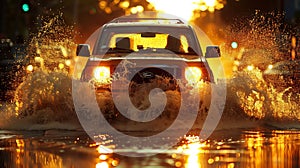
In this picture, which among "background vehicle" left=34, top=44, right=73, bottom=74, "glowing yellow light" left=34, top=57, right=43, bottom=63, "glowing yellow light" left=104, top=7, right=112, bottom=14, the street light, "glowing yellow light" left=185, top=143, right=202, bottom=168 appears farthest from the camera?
"glowing yellow light" left=104, top=7, right=112, bottom=14

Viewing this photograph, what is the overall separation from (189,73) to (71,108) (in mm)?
1779

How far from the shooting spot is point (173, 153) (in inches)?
365

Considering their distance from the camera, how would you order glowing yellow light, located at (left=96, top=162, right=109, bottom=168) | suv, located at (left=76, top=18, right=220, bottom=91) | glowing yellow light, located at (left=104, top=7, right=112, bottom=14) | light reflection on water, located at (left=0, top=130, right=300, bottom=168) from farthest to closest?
glowing yellow light, located at (left=104, top=7, right=112, bottom=14)
suv, located at (left=76, top=18, right=220, bottom=91)
light reflection on water, located at (left=0, top=130, right=300, bottom=168)
glowing yellow light, located at (left=96, top=162, right=109, bottom=168)

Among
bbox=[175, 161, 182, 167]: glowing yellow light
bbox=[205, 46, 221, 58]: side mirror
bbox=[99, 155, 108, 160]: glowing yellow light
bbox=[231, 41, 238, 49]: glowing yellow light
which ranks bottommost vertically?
bbox=[175, 161, 182, 167]: glowing yellow light

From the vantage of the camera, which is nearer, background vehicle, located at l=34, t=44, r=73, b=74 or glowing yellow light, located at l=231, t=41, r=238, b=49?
background vehicle, located at l=34, t=44, r=73, b=74

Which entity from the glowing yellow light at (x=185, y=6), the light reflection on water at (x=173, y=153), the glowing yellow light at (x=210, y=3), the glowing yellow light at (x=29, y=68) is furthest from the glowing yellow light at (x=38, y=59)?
the glowing yellow light at (x=210, y=3)

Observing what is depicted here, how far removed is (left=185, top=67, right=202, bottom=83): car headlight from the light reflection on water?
1.19 meters

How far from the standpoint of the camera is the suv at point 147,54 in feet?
39.1

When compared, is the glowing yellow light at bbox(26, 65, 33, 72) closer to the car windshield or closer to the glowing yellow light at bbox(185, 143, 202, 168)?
the car windshield

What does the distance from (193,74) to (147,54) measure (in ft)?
2.86

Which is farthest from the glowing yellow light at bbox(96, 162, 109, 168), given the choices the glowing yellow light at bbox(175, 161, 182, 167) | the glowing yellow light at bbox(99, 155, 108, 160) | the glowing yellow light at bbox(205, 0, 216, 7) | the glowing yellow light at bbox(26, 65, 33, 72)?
the glowing yellow light at bbox(205, 0, 216, 7)

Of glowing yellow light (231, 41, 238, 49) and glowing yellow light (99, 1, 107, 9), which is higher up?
glowing yellow light (99, 1, 107, 9)

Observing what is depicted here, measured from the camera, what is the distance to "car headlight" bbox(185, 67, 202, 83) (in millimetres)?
12102

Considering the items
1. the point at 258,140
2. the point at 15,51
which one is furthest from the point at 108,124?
the point at 15,51
